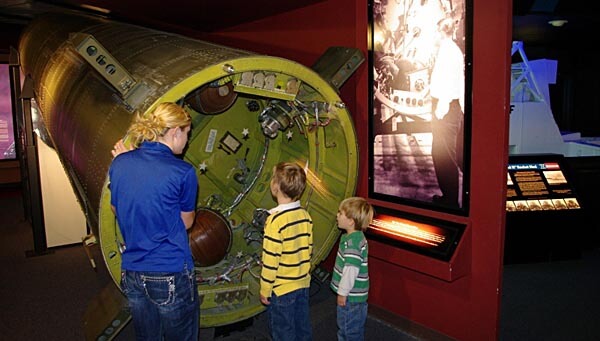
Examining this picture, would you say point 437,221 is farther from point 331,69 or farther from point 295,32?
point 295,32

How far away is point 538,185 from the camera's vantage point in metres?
4.96

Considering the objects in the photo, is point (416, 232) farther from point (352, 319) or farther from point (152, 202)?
point (152, 202)

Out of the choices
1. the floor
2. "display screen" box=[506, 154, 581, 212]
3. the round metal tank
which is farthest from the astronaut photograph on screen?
"display screen" box=[506, 154, 581, 212]

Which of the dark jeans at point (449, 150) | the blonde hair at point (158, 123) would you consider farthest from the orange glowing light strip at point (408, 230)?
the blonde hair at point (158, 123)

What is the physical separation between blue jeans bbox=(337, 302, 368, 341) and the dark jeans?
0.90m

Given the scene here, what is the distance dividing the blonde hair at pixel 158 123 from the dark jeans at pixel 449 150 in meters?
1.64

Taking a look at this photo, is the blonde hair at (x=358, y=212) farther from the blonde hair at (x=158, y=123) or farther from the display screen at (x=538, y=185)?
the display screen at (x=538, y=185)

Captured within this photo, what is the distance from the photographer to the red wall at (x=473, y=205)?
8.66ft

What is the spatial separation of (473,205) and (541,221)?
2408 millimetres

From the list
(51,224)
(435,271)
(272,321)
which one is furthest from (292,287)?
(51,224)

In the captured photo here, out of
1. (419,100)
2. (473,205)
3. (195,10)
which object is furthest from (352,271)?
(195,10)

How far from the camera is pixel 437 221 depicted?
3016 millimetres

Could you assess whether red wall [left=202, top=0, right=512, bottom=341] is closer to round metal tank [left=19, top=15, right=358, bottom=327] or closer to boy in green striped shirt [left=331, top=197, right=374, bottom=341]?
round metal tank [left=19, top=15, right=358, bottom=327]

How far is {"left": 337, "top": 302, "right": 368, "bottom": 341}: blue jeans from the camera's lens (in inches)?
103
